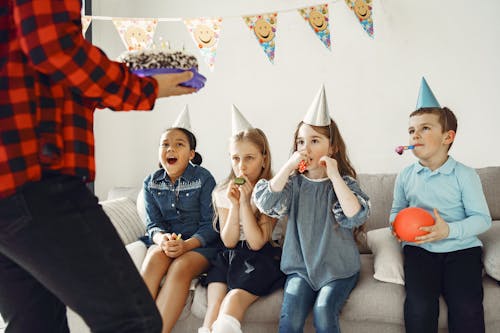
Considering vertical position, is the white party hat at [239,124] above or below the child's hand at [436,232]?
above

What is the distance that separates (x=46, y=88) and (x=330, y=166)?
1.13 metres

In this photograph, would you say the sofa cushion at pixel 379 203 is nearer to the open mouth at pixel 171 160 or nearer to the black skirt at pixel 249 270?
the black skirt at pixel 249 270

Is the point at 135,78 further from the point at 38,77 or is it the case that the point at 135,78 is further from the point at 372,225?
the point at 372,225

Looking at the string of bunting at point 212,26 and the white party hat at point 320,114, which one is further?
the string of bunting at point 212,26

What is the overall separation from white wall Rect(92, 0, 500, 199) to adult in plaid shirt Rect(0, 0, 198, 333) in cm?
214

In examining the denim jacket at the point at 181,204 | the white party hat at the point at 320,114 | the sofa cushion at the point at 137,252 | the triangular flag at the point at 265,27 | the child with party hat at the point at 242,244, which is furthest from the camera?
the triangular flag at the point at 265,27

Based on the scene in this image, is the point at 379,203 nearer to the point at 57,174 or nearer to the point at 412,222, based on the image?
the point at 412,222

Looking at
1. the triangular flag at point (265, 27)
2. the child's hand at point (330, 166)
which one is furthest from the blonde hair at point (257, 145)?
the triangular flag at point (265, 27)

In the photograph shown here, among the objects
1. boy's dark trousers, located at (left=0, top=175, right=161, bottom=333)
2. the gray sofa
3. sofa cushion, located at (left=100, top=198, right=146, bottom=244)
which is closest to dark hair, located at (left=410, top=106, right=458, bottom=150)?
the gray sofa

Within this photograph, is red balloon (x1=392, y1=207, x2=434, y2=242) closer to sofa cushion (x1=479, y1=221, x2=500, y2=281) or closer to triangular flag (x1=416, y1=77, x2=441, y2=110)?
sofa cushion (x1=479, y1=221, x2=500, y2=281)

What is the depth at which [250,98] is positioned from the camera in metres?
3.06

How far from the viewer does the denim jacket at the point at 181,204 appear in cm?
218

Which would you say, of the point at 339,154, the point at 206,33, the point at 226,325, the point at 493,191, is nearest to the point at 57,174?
the point at 226,325

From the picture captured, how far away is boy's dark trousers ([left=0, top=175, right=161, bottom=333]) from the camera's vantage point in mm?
835
